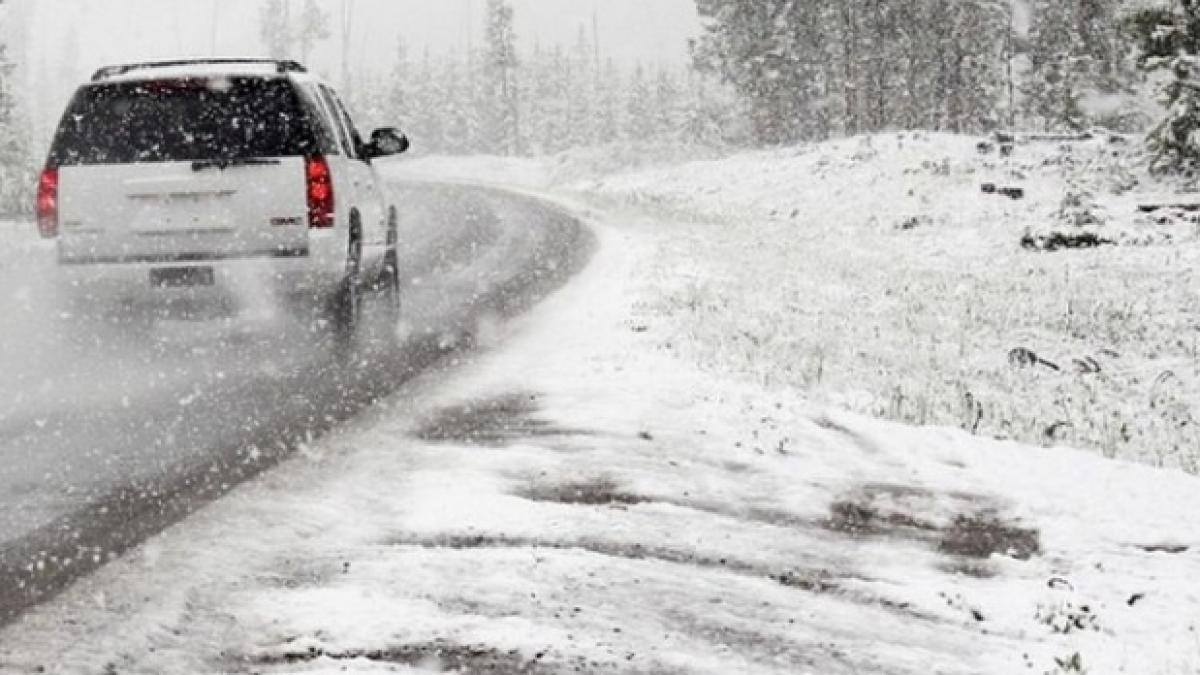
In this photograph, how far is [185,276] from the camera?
884cm

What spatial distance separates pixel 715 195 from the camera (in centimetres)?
3138

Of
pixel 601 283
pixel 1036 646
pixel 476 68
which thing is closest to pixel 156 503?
pixel 1036 646

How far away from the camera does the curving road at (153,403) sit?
503 cm

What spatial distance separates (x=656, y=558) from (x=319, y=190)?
5201mm

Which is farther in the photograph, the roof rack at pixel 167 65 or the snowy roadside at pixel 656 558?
the roof rack at pixel 167 65

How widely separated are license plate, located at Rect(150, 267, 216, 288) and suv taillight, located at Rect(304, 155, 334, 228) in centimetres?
81

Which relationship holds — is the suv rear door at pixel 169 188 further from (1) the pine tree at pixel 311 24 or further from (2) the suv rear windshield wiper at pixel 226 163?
(1) the pine tree at pixel 311 24

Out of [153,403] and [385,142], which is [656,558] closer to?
[153,403]

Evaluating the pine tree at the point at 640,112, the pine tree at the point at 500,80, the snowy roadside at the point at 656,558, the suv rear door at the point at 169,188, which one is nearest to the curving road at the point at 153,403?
the snowy roadside at the point at 656,558

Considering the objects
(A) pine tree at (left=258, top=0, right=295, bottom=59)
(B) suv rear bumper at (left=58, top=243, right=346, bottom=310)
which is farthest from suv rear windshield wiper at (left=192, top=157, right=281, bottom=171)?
(A) pine tree at (left=258, top=0, right=295, bottom=59)

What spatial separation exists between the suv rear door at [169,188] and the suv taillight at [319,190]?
0.17 feet

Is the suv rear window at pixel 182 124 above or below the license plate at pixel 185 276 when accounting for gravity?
above

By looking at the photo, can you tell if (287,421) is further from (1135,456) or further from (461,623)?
(1135,456)

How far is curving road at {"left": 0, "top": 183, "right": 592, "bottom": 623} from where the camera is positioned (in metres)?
5.03
